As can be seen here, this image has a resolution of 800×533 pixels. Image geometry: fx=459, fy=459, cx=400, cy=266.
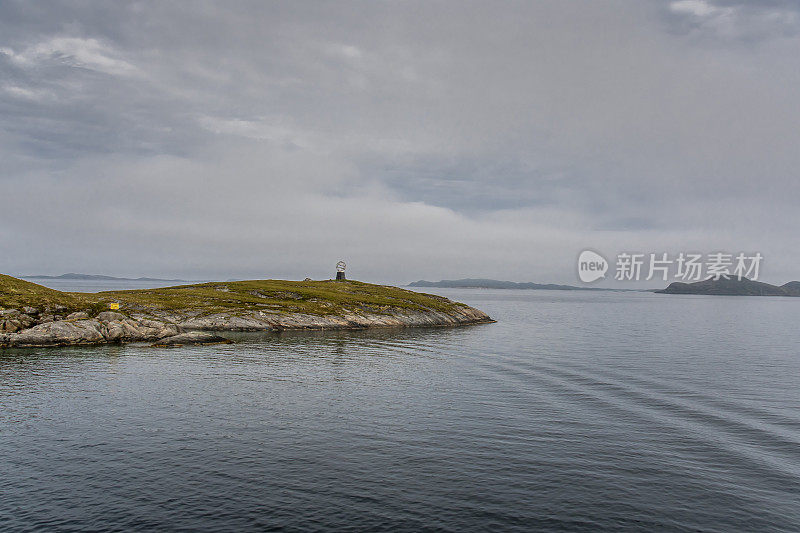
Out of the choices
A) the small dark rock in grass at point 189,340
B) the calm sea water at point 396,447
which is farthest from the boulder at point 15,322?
the small dark rock in grass at point 189,340

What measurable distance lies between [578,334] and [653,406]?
6423 cm

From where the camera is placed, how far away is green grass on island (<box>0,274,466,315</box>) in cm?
9056

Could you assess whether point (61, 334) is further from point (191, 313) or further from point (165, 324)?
point (191, 313)

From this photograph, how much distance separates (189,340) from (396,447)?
2483 inches

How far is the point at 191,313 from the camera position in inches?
4117

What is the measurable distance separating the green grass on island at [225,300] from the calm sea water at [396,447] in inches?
1380

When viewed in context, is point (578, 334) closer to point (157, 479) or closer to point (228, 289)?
point (157, 479)

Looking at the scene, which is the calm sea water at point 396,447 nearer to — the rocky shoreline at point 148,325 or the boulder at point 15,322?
the rocky shoreline at point 148,325

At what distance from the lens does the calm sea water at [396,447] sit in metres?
21.9

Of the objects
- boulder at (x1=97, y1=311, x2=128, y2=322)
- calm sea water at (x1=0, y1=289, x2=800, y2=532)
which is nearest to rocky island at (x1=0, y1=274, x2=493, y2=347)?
boulder at (x1=97, y1=311, x2=128, y2=322)

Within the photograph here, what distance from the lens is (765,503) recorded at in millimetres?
23391

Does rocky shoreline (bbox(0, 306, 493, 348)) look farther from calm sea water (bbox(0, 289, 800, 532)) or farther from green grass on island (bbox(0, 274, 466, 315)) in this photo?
calm sea water (bbox(0, 289, 800, 532))

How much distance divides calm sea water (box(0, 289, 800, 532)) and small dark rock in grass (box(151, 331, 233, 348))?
1789 cm

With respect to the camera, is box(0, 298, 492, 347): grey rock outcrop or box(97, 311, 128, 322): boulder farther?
box(97, 311, 128, 322): boulder
